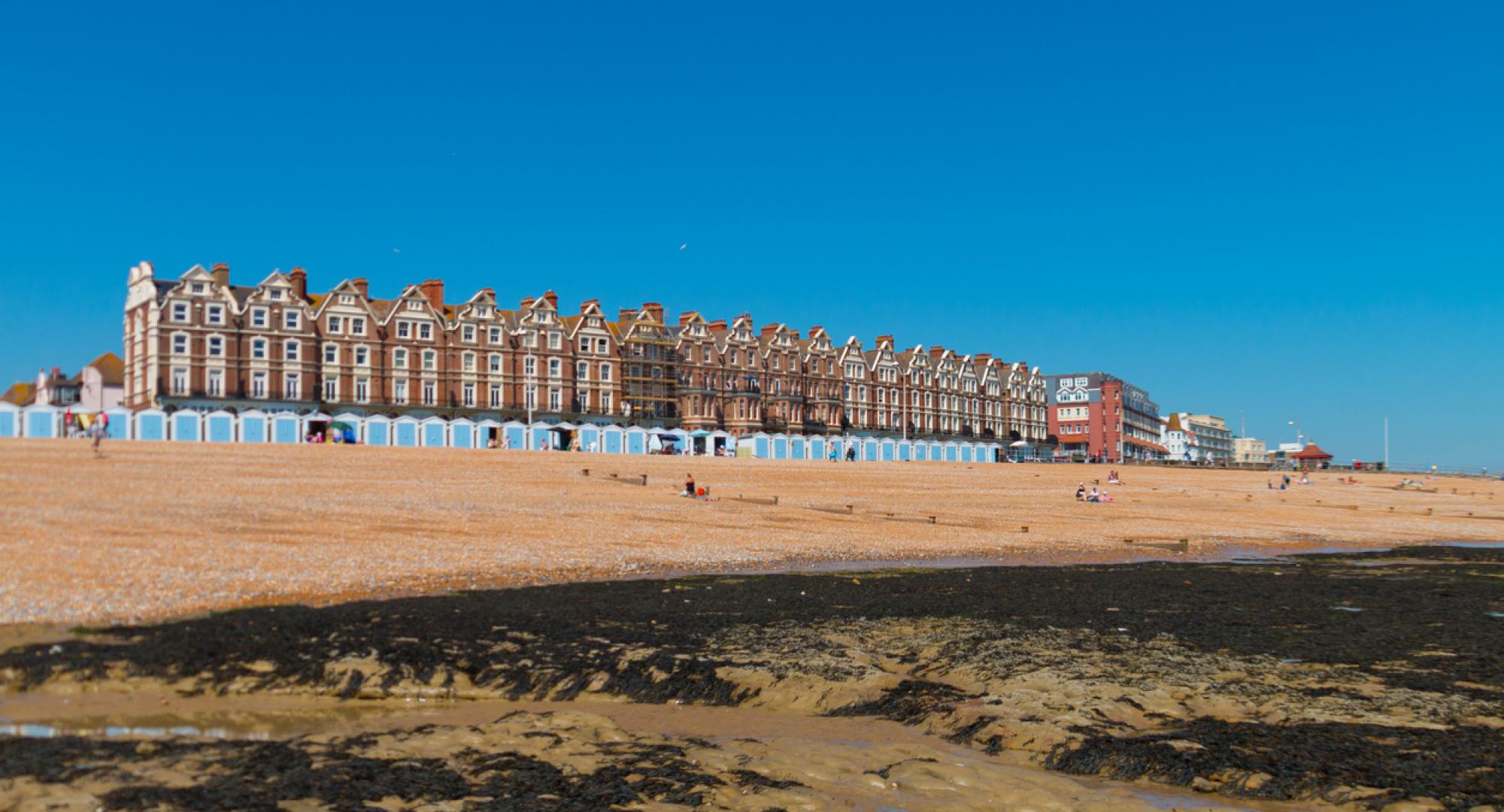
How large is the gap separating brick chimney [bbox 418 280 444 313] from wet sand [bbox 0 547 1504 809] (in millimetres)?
77375

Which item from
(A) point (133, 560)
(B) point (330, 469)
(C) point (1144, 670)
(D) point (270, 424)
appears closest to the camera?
(C) point (1144, 670)

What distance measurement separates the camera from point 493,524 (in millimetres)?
26891

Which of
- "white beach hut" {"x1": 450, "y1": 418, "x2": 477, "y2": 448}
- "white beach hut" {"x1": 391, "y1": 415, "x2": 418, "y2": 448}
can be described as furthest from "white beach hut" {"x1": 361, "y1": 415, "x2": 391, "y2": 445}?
"white beach hut" {"x1": 450, "y1": 418, "x2": 477, "y2": 448}

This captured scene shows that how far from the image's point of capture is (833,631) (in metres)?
13.9

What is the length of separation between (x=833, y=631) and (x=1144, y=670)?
3.92 m

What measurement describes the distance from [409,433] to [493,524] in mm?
44866

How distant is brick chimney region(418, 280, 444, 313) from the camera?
89750 mm

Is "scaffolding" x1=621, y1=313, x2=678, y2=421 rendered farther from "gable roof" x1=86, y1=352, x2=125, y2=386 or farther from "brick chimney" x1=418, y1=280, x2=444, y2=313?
"gable roof" x1=86, y1=352, x2=125, y2=386

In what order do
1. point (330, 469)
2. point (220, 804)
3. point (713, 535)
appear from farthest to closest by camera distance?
point (330, 469) < point (713, 535) < point (220, 804)

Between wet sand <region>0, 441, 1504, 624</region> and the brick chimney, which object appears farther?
the brick chimney

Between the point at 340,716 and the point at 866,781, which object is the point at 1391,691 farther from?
the point at 340,716

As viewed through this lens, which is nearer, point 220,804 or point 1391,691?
point 220,804

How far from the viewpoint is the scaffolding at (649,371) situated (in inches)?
3949

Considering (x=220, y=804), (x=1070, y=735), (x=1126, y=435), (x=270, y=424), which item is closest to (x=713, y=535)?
(x=1070, y=735)
